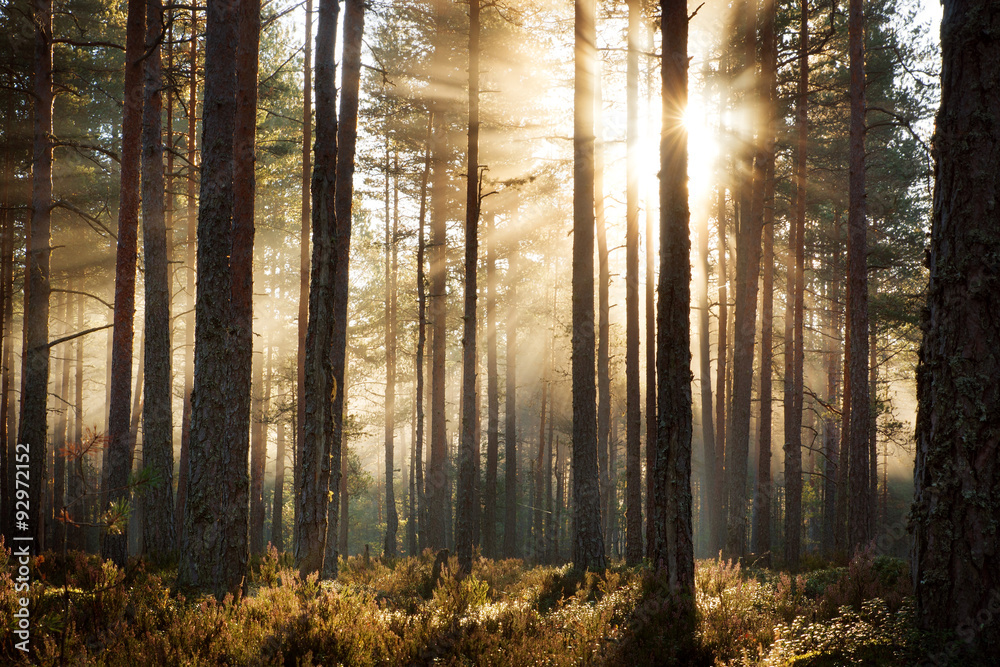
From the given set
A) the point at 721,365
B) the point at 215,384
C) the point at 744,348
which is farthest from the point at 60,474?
the point at 721,365

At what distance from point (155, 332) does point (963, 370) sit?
11028 mm

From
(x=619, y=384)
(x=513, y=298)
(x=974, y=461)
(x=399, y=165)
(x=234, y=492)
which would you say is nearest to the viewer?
(x=974, y=461)

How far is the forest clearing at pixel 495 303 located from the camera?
4.49 metres

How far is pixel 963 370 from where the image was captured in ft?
14.2

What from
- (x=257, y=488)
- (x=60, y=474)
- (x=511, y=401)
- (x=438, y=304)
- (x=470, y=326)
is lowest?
(x=60, y=474)

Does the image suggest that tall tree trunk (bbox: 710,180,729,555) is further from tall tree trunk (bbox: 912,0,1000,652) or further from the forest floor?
tall tree trunk (bbox: 912,0,1000,652)

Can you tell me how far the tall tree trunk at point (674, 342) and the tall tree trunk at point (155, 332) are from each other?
821cm

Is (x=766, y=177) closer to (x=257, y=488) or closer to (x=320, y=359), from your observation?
(x=320, y=359)

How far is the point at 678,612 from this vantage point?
19.2ft

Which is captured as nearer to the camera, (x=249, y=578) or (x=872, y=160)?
(x=249, y=578)

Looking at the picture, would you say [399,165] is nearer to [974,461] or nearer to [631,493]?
[631,493]

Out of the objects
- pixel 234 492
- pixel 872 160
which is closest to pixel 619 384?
pixel 872 160

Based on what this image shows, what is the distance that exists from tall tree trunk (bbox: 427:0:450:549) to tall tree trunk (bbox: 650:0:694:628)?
8.77m

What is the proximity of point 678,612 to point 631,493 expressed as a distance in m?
6.98
